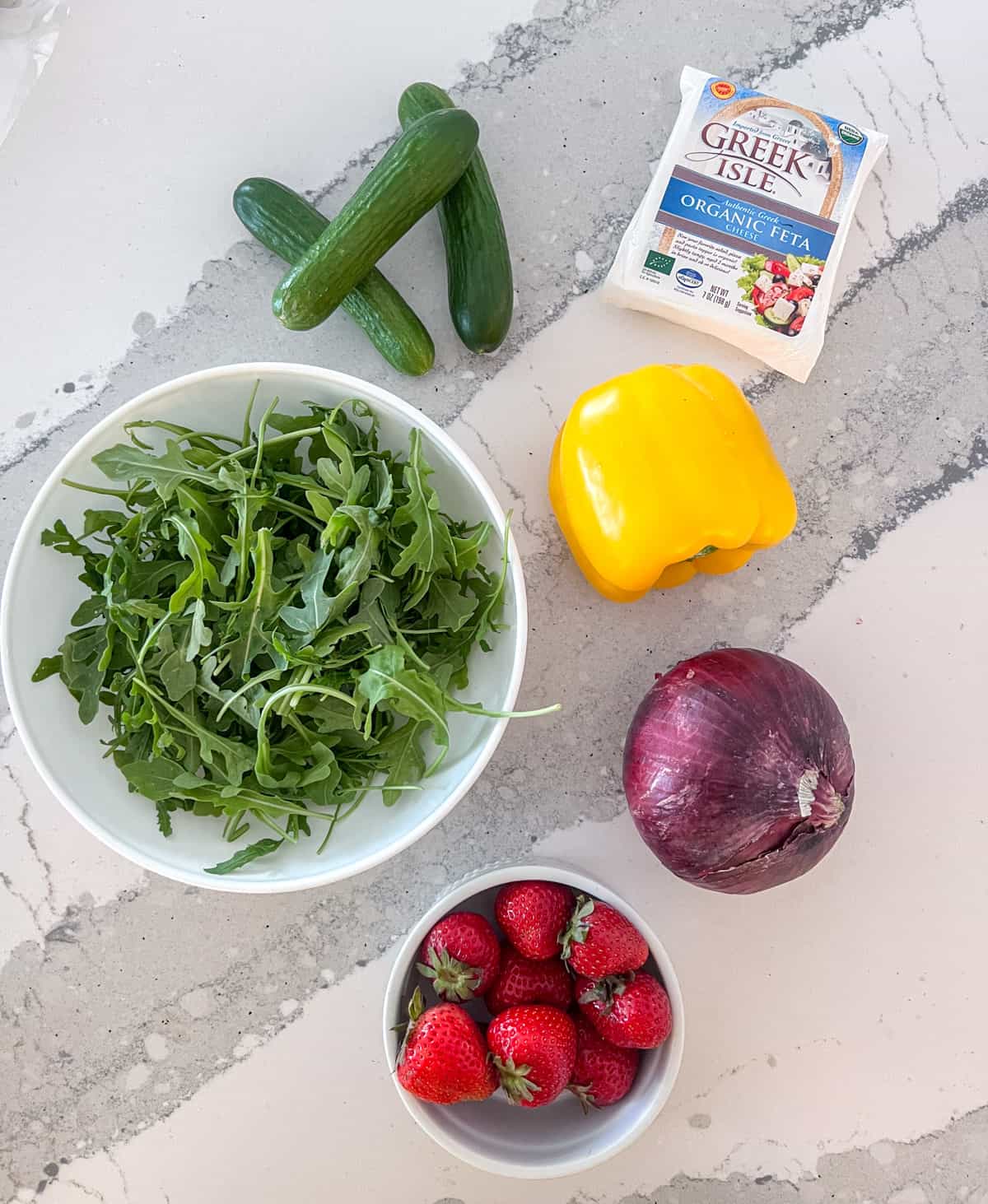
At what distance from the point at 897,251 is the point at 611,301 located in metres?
0.30

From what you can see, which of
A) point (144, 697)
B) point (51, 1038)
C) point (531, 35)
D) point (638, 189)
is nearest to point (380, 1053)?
point (51, 1038)

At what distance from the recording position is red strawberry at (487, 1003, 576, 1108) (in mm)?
868

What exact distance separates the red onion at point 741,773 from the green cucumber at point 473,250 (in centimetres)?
37

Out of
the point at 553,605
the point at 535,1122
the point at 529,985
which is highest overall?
the point at 553,605

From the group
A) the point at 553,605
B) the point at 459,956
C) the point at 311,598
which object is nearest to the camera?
the point at 311,598

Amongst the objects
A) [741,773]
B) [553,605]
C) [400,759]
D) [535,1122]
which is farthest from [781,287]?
[535,1122]

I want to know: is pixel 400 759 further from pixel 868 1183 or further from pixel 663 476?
pixel 868 1183

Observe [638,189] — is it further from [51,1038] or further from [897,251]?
[51,1038]

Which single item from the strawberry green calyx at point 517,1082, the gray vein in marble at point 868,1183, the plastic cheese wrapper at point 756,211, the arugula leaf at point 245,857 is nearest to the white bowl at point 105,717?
the arugula leaf at point 245,857

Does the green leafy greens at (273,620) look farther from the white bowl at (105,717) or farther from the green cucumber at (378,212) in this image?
the green cucumber at (378,212)

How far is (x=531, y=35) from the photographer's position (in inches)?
41.0

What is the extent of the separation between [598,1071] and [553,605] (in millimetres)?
428

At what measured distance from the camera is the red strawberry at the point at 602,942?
887 mm

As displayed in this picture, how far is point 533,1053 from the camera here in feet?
2.85
